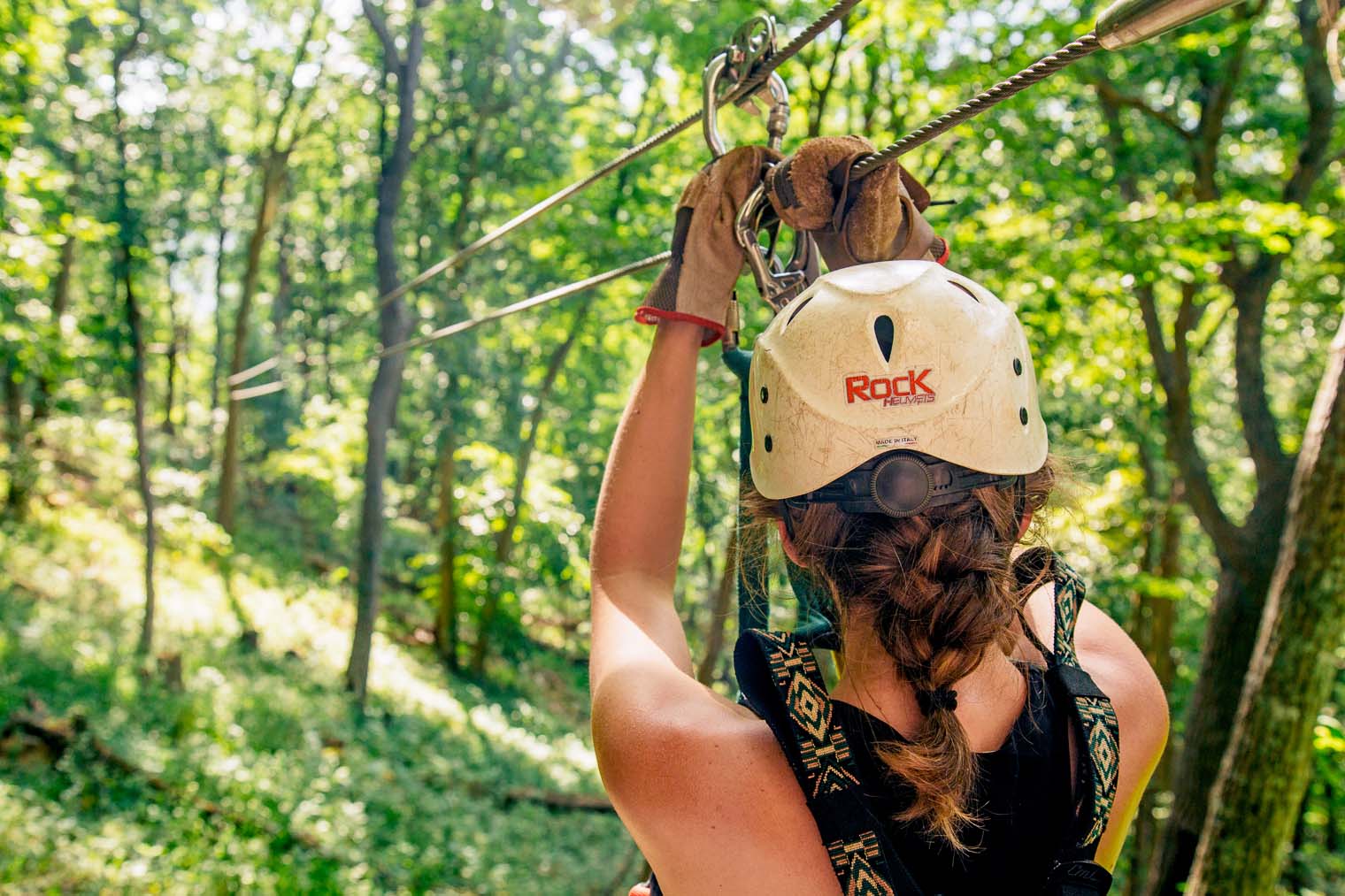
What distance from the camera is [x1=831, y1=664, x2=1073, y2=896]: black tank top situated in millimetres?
1207

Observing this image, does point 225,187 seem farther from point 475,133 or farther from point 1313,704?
point 1313,704

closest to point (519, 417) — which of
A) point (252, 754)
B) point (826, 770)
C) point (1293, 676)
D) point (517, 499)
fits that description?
point (517, 499)

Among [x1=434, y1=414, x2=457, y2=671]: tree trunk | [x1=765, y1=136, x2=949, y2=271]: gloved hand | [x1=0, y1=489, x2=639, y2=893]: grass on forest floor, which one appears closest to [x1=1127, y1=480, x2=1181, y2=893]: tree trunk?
[x1=0, y1=489, x2=639, y2=893]: grass on forest floor

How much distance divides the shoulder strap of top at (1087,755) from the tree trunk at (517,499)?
389 inches

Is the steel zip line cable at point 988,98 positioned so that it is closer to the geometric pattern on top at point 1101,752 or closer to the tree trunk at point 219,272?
the geometric pattern on top at point 1101,752

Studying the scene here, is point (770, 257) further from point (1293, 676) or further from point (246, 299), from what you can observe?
point (246, 299)

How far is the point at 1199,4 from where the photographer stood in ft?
3.79

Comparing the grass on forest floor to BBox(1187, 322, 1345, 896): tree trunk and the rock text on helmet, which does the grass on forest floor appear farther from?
the rock text on helmet

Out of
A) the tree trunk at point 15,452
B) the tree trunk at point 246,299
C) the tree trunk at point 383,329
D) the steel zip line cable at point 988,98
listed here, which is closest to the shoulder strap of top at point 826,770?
the steel zip line cable at point 988,98

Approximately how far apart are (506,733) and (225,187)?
49.4 feet

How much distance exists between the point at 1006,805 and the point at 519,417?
12.0m

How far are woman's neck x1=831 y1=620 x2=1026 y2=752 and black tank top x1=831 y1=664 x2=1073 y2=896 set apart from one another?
0.06ft

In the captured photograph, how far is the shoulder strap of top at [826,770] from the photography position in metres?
1.14

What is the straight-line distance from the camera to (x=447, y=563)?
49.4 feet
